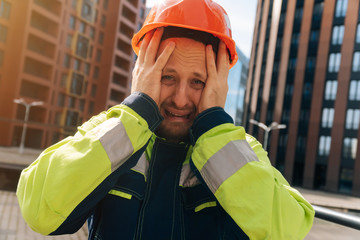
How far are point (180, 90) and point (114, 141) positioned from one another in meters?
0.46

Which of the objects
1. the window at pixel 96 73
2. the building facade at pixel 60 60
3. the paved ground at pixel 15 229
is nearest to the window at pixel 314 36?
the building facade at pixel 60 60

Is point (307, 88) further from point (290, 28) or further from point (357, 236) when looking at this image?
point (357, 236)

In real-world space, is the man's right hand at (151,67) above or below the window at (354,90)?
below

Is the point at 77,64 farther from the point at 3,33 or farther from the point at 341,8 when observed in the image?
the point at 341,8

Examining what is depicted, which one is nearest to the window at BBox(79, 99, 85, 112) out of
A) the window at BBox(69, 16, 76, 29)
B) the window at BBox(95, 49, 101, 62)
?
the window at BBox(95, 49, 101, 62)

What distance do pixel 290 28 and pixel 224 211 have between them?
174ft

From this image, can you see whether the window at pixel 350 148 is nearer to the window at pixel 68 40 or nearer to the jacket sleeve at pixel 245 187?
the window at pixel 68 40

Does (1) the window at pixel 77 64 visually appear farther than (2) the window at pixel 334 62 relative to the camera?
Yes

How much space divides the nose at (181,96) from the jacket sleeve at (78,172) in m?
0.24

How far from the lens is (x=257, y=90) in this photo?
2195 inches

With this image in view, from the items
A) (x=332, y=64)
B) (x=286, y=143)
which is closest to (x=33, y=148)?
(x=286, y=143)

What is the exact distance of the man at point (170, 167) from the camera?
1387 mm

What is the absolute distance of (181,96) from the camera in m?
1.72

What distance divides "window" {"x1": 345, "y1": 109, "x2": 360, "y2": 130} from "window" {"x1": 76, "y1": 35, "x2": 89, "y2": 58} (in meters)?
36.3
